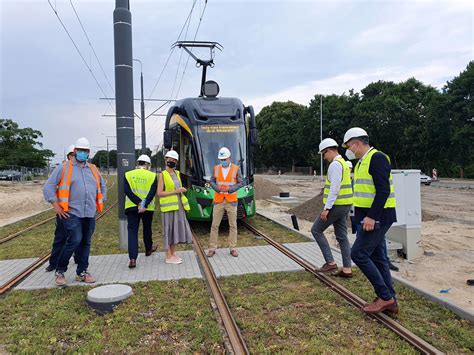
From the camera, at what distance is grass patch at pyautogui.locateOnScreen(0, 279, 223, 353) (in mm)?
3969

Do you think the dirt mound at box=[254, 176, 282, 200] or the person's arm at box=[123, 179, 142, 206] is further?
the dirt mound at box=[254, 176, 282, 200]

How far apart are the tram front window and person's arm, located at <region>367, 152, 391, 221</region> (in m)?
5.83

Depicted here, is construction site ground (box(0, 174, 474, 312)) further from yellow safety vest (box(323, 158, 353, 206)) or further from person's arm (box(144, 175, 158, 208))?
person's arm (box(144, 175, 158, 208))

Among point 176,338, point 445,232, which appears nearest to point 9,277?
point 176,338

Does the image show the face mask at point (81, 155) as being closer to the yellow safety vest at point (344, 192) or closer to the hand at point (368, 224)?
the yellow safety vest at point (344, 192)

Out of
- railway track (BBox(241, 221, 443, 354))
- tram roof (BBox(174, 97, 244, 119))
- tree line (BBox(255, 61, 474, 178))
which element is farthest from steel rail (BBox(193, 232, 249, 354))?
tree line (BBox(255, 61, 474, 178))

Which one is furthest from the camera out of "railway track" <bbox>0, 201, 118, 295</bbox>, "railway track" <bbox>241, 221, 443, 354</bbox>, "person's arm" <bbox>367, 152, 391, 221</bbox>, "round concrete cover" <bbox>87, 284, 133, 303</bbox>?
"railway track" <bbox>0, 201, 118, 295</bbox>

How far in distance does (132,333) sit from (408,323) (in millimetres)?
3094

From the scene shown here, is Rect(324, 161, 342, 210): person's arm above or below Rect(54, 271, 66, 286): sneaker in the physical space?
above

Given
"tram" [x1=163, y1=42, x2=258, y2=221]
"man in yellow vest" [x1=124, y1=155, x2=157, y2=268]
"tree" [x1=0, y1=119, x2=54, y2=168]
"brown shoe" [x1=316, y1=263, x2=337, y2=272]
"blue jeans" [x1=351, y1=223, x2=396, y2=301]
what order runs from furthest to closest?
"tree" [x1=0, y1=119, x2=54, y2=168]
"tram" [x1=163, y1=42, x2=258, y2=221]
"man in yellow vest" [x1=124, y1=155, x2=157, y2=268]
"brown shoe" [x1=316, y1=263, x2=337, y2=272]
"blue jeans" [x1=351, y1=223, x2=396, y2=301]

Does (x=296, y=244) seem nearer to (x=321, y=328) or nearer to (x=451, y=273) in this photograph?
(x=451, y=273)

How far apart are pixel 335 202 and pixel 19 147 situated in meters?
62.4

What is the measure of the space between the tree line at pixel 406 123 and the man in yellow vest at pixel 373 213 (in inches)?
1433

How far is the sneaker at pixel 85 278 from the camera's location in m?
5.80
